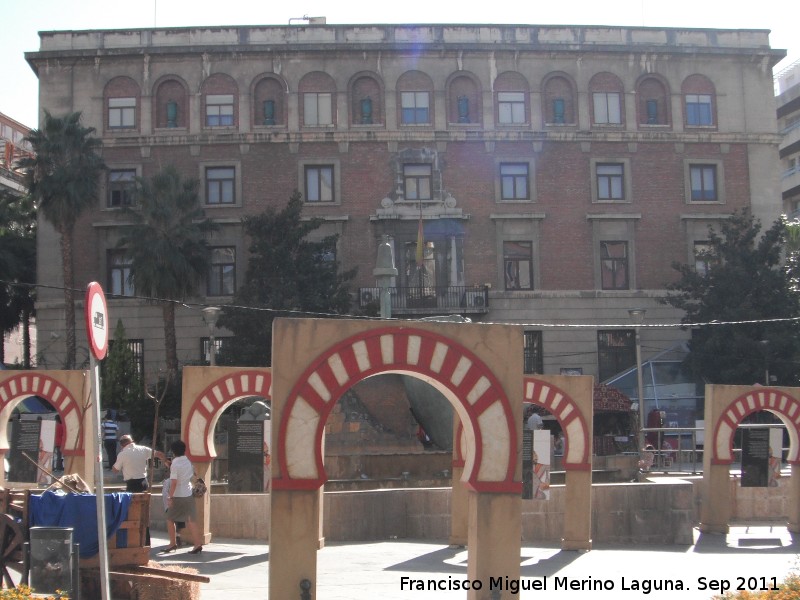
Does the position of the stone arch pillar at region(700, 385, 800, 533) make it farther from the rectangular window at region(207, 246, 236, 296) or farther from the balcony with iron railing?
the rectangular window at region(207, 246, 236, 296)

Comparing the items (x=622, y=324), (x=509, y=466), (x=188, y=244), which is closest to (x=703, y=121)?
(x=622, y=324)

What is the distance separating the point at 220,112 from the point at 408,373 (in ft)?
122

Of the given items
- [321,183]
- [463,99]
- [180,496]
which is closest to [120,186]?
[321,183]

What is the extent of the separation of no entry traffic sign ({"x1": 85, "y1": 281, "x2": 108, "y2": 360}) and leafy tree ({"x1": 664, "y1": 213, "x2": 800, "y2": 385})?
34227mm

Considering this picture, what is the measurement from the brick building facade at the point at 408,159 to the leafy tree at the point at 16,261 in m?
2.35

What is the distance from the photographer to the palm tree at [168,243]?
42.4m

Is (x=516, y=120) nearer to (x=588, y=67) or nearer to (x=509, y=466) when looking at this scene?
(x=588, y=67)

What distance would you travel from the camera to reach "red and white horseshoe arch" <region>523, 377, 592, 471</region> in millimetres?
18000

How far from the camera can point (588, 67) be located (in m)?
47.1

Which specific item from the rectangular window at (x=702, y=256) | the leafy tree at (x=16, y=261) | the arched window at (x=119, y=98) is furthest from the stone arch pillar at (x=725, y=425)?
the leafy tree at (x=16, y=261)

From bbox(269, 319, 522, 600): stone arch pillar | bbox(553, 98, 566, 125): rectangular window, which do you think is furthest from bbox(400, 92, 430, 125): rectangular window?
bbox(269, 319, 522, 600): stone arch pillar

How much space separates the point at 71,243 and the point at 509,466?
1455 inches

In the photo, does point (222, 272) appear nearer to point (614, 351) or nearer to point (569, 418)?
point (614, 351)

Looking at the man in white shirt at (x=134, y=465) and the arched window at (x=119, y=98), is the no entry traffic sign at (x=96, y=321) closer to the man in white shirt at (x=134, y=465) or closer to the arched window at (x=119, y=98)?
the man in white shirt at (x=134, y=465)
